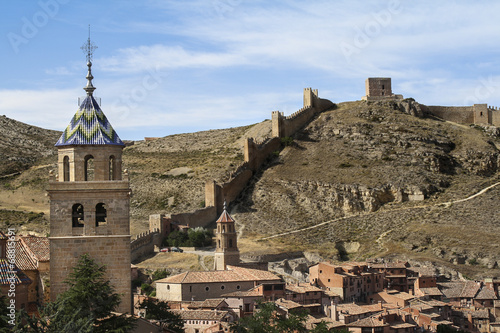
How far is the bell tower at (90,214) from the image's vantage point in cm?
2675

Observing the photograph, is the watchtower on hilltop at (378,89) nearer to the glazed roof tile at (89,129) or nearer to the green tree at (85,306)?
the glazed roof tile at (89,129)

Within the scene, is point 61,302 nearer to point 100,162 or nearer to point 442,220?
point 100,162

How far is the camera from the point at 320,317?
156ft

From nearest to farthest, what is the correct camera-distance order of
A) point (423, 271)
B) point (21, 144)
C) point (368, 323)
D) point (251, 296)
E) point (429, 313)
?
point (368, 323)
point (251, 296)
point (429, 313)
point (423, 271)
point (21, 144)

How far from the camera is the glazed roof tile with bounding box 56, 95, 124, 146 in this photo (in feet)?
89.5

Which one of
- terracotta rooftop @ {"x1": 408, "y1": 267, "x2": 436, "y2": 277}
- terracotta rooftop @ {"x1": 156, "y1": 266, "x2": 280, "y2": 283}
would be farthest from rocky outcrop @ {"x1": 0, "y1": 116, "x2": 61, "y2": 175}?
terracotta rooftop @ {"x1": 408, "y1": 267, "x2": 436, "y2": 277}

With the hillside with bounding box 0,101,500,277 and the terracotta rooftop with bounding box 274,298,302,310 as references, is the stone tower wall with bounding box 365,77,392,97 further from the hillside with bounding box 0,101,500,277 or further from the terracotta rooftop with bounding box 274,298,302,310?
the terracotta rooftop with bounding box 274,298,302,310

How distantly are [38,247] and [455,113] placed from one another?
68.8m

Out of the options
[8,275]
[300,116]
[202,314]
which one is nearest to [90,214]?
[8,275]

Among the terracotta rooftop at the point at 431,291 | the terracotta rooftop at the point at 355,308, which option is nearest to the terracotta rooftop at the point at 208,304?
the terracotta rooftop at the point at 355,308

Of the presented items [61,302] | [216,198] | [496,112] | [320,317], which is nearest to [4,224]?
[216,198]

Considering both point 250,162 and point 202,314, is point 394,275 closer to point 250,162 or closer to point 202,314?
point 202,314

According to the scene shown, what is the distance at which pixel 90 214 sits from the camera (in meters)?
26.9

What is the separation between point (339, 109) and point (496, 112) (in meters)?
17.2
